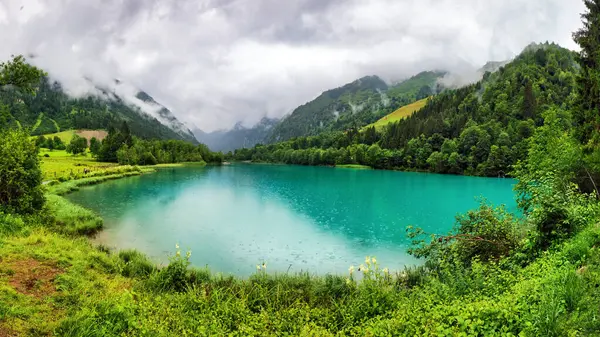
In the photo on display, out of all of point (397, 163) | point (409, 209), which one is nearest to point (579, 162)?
point (409, 209)

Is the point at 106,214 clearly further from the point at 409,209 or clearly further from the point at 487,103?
the point at 487,103

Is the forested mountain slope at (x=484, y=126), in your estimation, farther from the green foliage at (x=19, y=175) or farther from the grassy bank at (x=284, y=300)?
the green foliage at (x=19, y=175)

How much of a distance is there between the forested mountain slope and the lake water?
70.1 m

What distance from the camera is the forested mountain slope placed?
13212 cm

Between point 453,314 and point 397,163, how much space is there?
161517mm

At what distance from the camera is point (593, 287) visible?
8719mm

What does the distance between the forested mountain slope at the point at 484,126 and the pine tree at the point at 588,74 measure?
317 ft

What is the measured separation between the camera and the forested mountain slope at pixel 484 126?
433 feet

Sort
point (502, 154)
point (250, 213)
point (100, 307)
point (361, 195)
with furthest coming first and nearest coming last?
point (502, 154)
point (361, 195)
point (250, 213)
point (100, 307)

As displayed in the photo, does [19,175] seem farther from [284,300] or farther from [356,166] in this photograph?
[356,166]

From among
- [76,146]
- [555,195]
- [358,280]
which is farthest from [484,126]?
[76,146]

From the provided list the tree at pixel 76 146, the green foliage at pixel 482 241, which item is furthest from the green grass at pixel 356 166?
the green foliage at pixel 482 241

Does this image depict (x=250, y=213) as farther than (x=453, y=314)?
Yes

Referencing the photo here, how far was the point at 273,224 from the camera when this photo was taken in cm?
4250
